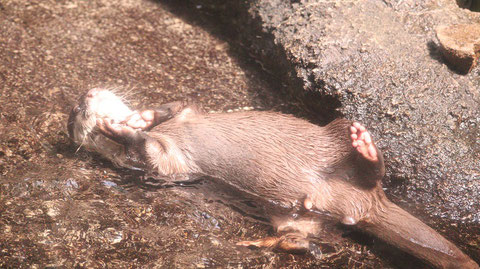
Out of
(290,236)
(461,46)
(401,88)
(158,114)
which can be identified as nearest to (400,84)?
(401,88)

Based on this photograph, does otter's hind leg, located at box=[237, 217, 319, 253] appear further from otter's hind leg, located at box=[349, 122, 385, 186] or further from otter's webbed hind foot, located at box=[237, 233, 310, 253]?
otter's hind leg, located at box=[349, 122, 385, 186]

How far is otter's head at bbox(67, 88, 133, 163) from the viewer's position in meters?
2.48

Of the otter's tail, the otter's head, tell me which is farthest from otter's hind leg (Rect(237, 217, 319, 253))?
the otter's head

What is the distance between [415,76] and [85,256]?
179 cm

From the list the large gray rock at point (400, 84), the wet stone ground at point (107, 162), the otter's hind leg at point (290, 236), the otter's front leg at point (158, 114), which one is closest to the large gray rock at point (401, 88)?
the large gray rock at point (400, 84)

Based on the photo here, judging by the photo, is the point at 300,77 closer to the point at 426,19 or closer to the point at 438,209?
the point at 426,19

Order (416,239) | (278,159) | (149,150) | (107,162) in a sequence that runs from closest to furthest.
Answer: (416,239)
(278,159)
(149,150)
(107,162)

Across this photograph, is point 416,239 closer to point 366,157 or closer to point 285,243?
point 366,157

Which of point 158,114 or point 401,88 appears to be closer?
point 401,88

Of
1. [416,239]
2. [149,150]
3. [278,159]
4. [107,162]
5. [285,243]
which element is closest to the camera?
[416,239]

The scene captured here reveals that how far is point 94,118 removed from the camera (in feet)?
8.12

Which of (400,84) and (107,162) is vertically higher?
(400,84)

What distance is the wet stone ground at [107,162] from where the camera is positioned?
1922 millimetres

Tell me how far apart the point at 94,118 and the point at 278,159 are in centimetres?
102
